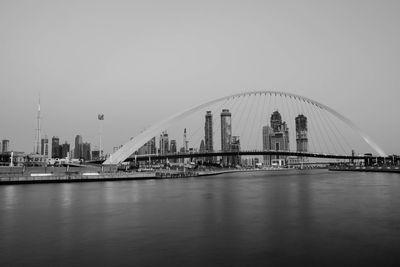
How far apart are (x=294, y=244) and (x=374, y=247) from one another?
9.64 ft

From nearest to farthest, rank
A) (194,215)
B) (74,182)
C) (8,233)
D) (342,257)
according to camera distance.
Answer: (342,257) < (8,233) < (194,215) < (74,182)

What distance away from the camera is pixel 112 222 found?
1827 cm

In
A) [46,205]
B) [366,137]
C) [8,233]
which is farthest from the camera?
[366,137]

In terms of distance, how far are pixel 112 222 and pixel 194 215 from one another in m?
4.99

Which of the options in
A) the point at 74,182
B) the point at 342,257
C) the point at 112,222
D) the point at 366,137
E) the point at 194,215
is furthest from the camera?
the point at 366,137

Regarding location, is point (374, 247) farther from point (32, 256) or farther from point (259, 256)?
point (32, 256)

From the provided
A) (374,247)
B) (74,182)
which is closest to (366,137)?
(74,182)

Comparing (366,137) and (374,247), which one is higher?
(366,137)

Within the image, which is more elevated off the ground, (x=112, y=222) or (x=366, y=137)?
→ (x=366, y=137)

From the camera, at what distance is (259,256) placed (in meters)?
11.4

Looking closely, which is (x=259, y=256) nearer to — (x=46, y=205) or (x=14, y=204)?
(x=46, y=205)

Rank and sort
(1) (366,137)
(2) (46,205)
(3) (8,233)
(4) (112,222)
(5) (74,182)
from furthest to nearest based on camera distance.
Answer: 1. (1) (366,137)
2. (5) (74,182)
3. (2) (46,205)
4. (4) (112,222)
5. (3) (8,233)

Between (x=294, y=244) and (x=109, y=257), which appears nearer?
(x=109, y=257)

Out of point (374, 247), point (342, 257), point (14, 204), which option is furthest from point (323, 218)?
point (14, 204)
